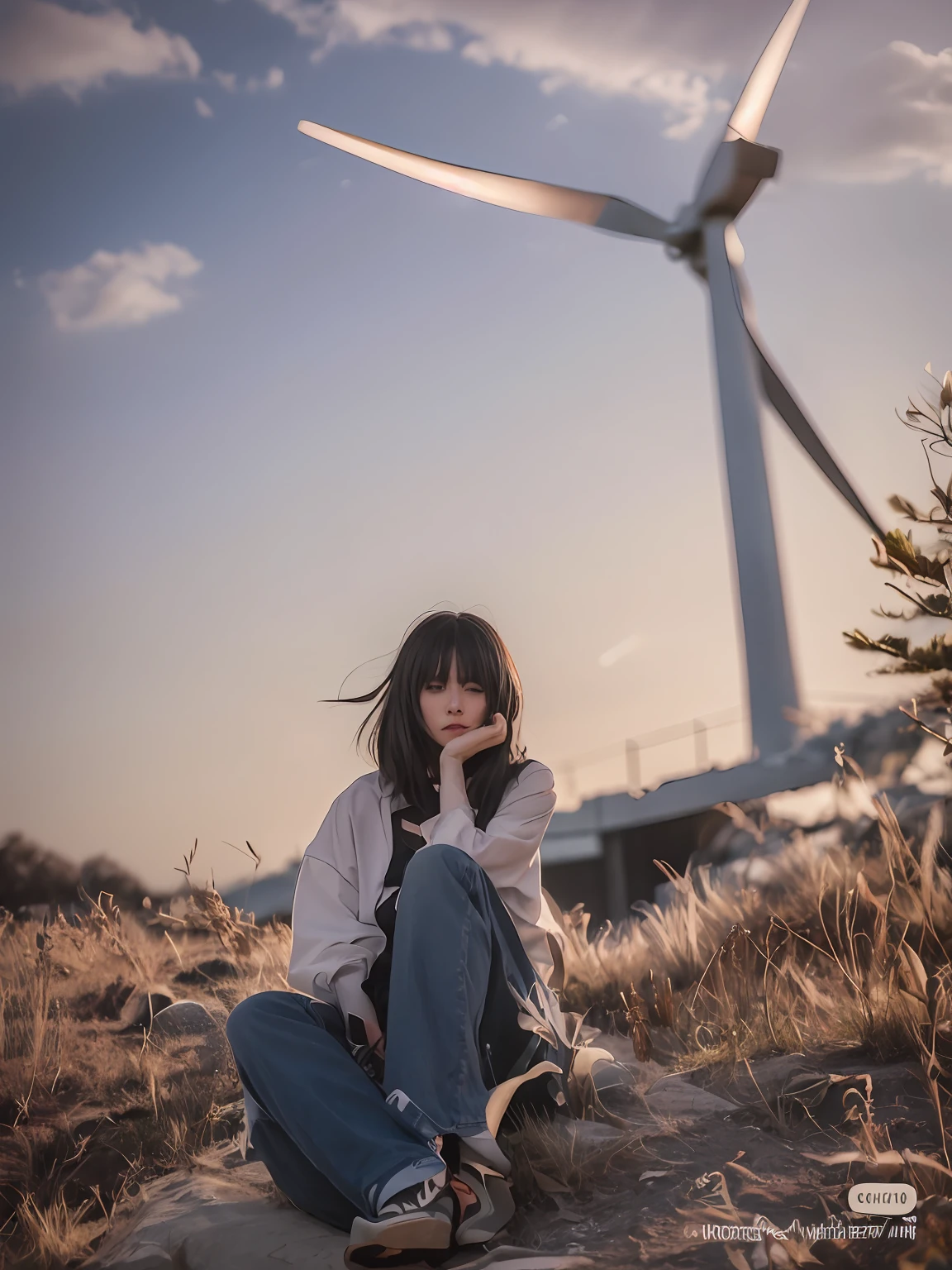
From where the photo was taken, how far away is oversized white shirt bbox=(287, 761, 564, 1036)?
→ 2.71 metres

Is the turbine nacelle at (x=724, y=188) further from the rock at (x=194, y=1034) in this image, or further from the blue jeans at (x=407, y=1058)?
the blue jeans at (x=407, y=1058)

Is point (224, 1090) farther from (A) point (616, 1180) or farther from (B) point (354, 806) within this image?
(A) point (616, 1180)

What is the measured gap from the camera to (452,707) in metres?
3.10

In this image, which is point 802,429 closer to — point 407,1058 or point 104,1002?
point 104,1002

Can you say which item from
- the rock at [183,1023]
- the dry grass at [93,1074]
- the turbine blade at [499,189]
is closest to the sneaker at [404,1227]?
the dry grass at [93,1074]

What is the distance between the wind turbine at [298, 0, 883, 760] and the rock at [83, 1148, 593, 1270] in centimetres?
728

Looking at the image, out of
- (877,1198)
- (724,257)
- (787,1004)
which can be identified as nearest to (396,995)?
(877,1198)

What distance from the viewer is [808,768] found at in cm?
1187

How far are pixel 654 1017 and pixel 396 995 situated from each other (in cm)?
162

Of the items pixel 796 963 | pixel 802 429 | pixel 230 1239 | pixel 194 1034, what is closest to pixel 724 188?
pixel 802 429

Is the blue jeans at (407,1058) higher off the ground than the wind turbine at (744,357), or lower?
lower

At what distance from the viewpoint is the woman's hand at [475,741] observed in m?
2.98

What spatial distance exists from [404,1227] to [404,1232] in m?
0.01

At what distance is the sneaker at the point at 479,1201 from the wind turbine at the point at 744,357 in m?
7.15
